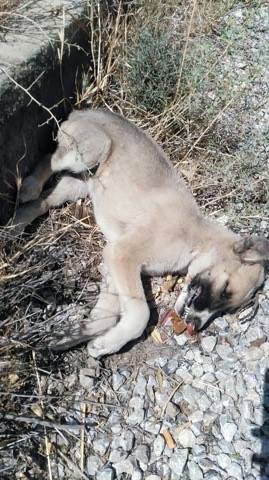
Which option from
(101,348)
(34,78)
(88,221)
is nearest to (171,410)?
(101,348)

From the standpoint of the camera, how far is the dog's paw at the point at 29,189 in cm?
432

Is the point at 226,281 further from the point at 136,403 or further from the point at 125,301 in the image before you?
the point at 136,403

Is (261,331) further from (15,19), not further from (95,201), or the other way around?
(15,19)

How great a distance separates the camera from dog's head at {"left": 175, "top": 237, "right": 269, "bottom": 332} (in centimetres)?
408

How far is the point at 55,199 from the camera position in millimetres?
4578

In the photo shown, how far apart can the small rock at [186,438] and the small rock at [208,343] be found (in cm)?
62

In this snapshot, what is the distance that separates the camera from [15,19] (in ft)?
14.4

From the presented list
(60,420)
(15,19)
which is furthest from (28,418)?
(15,19)

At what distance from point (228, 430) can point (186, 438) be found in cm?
26

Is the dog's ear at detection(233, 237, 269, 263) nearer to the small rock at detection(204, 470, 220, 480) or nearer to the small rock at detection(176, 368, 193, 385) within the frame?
the small rock at detection(176, 368, 193, 385)

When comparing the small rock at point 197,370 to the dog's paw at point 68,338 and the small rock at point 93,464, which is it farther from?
the small rock at point 93,464

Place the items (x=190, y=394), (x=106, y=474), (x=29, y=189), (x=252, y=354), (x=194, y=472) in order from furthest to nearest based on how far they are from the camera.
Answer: (x=29, y=189) → (x=252, y=354) → (x=190, y=394) → (x=194, y=472) → (x=106, y=474)

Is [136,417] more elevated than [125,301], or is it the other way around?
[125,301]

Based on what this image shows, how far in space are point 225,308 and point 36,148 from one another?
1676 mm
